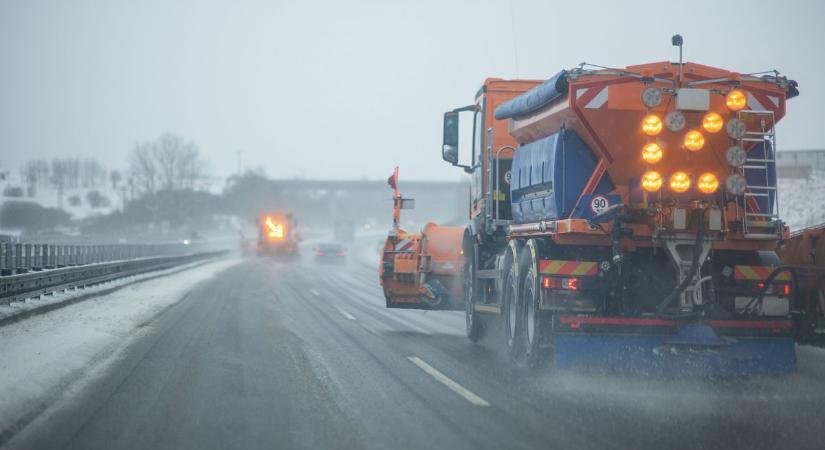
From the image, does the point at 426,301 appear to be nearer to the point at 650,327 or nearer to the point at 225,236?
the point at 650,327

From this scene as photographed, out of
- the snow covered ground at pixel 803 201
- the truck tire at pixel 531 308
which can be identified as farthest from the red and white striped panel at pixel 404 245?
the snow covered ground at pixel 803 201

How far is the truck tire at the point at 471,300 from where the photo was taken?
13.7 meters

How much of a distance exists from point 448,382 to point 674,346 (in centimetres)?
236

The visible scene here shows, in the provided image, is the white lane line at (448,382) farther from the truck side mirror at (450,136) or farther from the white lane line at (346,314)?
the white lane line at (346,314)

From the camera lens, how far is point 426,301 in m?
16.2

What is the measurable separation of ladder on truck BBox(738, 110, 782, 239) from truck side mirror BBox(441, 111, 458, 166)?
6041 mm

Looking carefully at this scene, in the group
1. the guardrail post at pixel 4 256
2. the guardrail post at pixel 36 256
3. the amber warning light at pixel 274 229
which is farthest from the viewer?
the amber warning light at pixel 274 229

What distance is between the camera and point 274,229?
61.1m

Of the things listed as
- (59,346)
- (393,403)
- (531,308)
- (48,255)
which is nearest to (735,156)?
(531,308)

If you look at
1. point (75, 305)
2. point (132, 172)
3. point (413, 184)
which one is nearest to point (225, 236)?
point (132, 172)

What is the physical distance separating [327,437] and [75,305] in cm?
1329

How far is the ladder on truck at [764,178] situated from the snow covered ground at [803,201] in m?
25.9

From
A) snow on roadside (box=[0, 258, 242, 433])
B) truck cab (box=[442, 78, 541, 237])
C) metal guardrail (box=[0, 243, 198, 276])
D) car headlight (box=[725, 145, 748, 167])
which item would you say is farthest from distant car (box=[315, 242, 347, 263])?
car headlight (box=[725, 145, 748, 167])

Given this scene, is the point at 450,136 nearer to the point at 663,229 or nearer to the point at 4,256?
the point at 663,229
